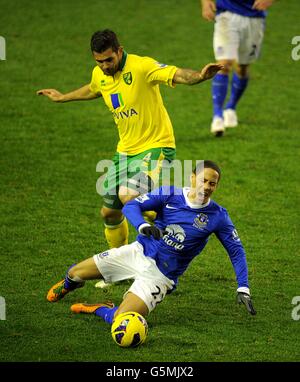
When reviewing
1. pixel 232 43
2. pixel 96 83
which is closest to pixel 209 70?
pixel 96 83

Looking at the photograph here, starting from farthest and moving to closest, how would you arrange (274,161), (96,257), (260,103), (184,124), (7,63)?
(7,63) → (260,103) → (184,124) → (274,161) → (96,257)

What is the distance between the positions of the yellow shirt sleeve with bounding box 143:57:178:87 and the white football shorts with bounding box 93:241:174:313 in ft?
5.05

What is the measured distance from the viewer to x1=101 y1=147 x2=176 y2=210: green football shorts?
8461 millimetres

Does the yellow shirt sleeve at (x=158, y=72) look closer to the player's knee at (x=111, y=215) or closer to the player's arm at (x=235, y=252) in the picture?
the player's knee at (x=111, y=215)

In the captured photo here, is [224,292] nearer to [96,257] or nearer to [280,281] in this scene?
[280,281]

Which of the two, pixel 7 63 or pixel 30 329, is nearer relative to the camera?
pixel 30 329

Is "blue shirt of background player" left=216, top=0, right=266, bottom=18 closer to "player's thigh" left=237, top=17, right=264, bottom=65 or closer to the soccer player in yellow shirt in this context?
"player's thigh" left=237, top=17, right=264, bottom=65

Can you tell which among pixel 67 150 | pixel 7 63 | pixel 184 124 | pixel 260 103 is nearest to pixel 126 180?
pixel 67 150

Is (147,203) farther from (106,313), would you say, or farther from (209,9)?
(209,9)

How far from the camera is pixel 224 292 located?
8.41 metres

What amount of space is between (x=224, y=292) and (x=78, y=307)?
4.58ft

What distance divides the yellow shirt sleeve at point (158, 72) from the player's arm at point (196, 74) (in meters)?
0.06

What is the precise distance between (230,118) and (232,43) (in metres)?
1.09

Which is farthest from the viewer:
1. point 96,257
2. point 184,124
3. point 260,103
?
point 260,103
